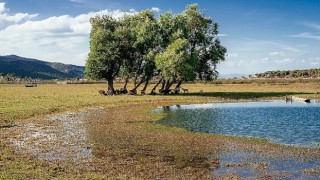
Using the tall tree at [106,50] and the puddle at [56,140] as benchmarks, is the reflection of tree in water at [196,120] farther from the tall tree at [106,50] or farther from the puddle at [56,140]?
the tall tree at [106,50]

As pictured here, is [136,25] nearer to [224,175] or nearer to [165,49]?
[165,49]

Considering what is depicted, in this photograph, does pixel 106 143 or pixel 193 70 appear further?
pixel 193 70

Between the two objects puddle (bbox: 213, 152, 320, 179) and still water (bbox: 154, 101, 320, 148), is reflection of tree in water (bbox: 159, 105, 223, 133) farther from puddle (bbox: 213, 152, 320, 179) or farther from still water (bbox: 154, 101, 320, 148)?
puddle (bbox: 213, 152, 320, 179)

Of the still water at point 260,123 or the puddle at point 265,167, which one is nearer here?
the puddle at point 265,167

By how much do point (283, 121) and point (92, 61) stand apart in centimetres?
5597

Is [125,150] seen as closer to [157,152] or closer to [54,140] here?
[157,152]

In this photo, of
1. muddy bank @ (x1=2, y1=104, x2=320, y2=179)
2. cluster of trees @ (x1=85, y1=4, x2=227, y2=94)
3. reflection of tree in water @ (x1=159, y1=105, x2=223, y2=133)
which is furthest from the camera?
cluster of trees @ (x1=85, y1=4, x2=227, y2=94)

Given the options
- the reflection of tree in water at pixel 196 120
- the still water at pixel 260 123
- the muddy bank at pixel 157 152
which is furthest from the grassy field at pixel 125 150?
the still water at pixel 260 123

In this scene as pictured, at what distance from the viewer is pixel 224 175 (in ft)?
69.5

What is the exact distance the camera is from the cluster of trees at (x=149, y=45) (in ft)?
293

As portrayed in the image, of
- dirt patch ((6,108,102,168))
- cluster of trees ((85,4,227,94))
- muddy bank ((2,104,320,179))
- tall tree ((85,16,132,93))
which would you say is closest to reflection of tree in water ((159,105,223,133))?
muddy bank ((2,104,320,179))

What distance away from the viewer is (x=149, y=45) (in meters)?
92.5

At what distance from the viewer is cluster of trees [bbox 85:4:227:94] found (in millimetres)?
89375

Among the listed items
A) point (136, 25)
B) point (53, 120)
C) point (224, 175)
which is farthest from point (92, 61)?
point (224, 175)
